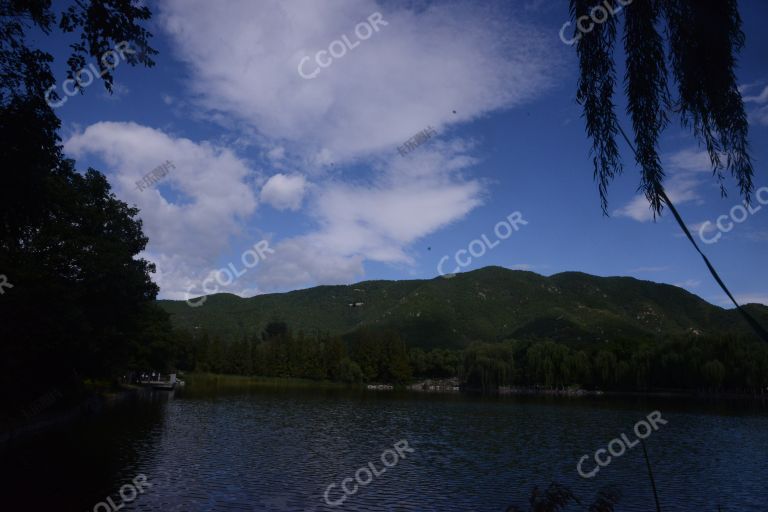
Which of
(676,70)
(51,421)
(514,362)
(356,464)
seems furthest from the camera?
(514,362)

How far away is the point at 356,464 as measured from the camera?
2672 cm

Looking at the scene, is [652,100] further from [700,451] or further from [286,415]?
[286,415]

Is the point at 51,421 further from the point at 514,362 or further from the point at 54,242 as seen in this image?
the point at 514,362

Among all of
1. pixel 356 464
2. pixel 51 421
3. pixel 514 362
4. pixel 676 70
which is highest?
pixel 514 362

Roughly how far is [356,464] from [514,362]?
107159 mm

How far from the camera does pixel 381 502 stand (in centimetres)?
1956

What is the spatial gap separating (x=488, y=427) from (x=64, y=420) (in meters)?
31.0

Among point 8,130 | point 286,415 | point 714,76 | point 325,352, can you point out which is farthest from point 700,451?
point 325,352

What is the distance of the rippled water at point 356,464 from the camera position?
19.4m

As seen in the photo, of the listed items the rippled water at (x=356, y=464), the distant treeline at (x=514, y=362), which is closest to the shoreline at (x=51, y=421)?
the rippled water at (x=356, y=464)

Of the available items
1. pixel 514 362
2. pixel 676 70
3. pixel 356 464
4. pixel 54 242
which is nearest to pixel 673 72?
pixel 676 70

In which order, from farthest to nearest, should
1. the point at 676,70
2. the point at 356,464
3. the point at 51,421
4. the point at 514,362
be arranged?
the point at 514,362 < the point at 51,421 < the point at 356,464 < the point at 676,70

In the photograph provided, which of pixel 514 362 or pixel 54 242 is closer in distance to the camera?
pixel 54 242

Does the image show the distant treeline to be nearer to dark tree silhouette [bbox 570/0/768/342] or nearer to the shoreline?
the shoreline
